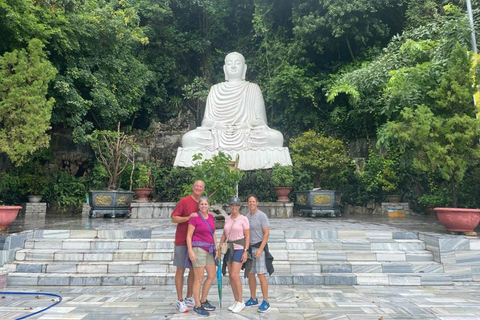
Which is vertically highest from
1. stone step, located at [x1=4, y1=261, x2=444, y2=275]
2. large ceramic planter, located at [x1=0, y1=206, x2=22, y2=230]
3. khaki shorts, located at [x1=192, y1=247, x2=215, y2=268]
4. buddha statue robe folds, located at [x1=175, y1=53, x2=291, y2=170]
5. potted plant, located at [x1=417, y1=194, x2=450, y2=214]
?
buddha statue robe folds, located at [x1=175, y1=53, x2=291, y2=170]

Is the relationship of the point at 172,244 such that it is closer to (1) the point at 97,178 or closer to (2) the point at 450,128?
(2) the point at 450,128

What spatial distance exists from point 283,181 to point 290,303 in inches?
224

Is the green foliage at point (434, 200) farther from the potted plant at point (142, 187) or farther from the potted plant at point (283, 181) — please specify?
the potted plant at point (142, 187)

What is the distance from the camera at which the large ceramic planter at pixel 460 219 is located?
5246 mm

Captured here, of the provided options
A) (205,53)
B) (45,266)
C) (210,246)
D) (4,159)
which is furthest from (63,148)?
(210,246)

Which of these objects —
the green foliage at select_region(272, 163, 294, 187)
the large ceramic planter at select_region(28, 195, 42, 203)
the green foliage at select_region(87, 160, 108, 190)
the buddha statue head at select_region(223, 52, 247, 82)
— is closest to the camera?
the green foliage at select_region(272, 163, 294, 187)

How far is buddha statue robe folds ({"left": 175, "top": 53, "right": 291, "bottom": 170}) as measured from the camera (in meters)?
→ 10.5

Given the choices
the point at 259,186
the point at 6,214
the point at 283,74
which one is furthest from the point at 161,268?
the point at 283,74

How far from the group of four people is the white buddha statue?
740 cm

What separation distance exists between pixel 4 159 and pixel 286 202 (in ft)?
26.9

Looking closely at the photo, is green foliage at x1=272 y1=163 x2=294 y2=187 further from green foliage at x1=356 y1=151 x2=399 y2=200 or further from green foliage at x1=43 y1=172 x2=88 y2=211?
green foliage at x1=43 y1=172 x2=88 y2=211

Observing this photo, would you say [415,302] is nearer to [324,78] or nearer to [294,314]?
[294,314]

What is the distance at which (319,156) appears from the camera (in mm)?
8938

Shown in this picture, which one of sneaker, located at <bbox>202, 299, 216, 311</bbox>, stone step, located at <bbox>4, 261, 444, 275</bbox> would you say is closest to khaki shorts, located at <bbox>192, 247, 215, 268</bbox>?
sneaker, located at <bbox>202, 299, 216, 311</bbox>
